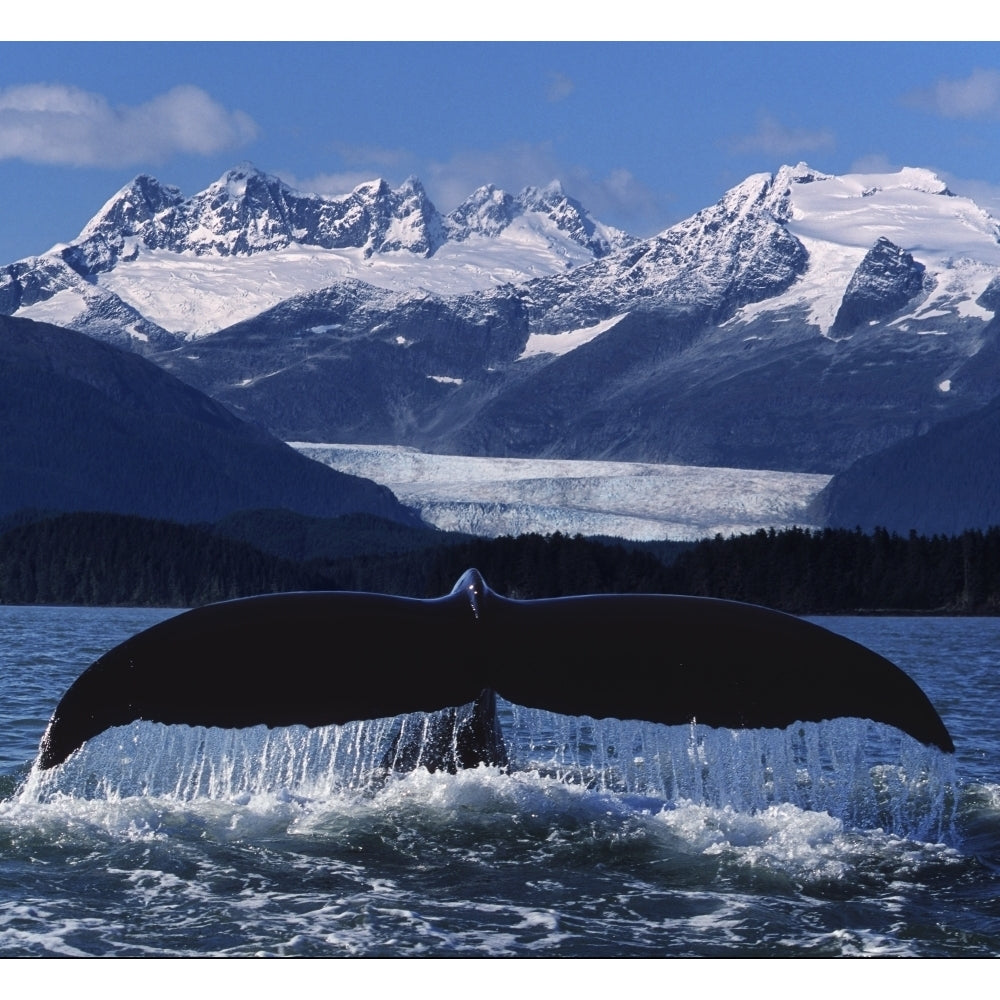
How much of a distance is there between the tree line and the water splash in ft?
269

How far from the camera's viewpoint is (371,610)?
8.22 meters

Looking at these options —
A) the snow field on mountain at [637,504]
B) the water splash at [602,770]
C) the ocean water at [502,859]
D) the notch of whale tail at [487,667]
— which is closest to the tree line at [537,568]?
the snow field on mountain at [637,504]

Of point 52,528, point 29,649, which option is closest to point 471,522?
point 52,528

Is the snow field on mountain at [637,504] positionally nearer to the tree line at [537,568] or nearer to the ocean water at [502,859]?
the tree line at [537,568]

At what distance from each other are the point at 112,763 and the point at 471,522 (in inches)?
5790

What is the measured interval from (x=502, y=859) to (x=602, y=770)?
241 centimetres

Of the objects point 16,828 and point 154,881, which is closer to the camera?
point 154,881

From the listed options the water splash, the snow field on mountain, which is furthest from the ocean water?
the snow field on mountain

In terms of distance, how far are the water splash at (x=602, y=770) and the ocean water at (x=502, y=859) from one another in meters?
0.05

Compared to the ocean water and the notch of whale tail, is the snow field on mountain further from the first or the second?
the notch of whale tail

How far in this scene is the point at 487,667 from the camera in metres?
7.98

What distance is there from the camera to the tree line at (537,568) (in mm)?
97062

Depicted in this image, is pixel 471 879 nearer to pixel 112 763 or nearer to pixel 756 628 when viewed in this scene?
pixel 756 628

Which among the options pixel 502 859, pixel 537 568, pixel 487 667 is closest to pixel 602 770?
pixel 502 859
